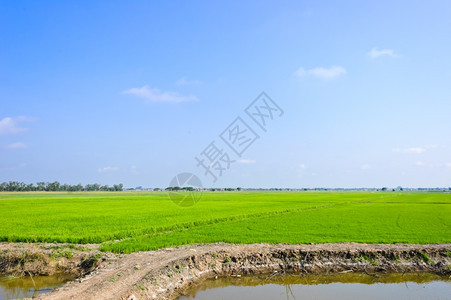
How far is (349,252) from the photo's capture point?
13438mm

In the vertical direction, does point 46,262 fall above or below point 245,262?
above

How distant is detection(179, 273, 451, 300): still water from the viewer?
10.0 meters

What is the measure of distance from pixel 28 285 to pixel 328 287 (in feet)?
33.9

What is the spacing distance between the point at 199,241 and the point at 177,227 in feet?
18.3

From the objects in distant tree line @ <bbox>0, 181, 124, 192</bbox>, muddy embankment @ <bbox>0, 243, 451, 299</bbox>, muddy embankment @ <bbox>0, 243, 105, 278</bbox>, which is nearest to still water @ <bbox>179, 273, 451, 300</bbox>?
muddy embankment @ <bbox>0, 243, 451, 299</bbox>

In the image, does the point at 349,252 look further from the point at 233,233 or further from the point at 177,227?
the point at 177,227

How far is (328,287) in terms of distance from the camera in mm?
10836

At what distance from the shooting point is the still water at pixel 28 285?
9.59 m

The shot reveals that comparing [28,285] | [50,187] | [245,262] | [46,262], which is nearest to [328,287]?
[245,262]

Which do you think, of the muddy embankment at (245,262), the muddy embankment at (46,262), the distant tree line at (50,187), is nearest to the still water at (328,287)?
the muddy embankment at (245,262)

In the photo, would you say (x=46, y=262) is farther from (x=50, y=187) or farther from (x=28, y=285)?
(x=50, y=187)

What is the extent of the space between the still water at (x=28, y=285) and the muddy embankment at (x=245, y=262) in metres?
0.64

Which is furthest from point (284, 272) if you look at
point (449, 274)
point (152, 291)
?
point (449, 274)

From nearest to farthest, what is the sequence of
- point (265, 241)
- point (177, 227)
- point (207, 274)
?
point (207, 274) < point (265, 241) < point (177, 227)
